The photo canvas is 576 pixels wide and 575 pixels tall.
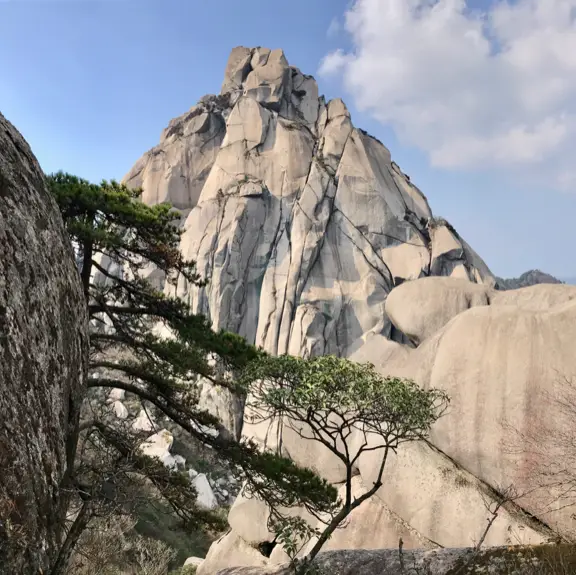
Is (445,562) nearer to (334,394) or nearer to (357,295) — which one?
(334,394)

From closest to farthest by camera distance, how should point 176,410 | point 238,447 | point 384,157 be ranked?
1. point 238,447
2. point 176,410
3. point 384,157

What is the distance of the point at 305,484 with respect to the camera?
7562 mm

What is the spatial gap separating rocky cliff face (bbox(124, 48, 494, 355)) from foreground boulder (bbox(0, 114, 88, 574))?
28171mm

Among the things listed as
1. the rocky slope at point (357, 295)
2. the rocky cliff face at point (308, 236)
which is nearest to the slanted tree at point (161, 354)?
the rocky slope at point (357, 295)

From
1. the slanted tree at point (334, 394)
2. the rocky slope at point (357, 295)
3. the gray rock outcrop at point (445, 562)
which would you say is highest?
the rocky slope at point (357, 295)

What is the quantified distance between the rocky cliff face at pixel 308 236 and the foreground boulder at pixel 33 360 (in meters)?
28.2

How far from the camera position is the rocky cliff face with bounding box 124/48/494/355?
115 feet

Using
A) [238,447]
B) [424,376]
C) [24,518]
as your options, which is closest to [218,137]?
[424,376]

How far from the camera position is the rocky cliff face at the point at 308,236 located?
34906 mm

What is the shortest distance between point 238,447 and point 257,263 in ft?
98.2

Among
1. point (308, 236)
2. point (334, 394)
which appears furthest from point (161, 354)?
point (308, 236)

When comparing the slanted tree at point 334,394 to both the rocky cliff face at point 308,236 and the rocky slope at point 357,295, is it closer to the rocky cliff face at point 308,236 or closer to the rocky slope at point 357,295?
the rocky slope at point 357,295

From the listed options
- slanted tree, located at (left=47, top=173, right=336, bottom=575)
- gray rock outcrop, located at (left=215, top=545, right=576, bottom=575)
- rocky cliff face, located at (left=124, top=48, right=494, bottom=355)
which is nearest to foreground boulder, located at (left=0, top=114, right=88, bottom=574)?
slanted tree, located at (left=47, top=173, right=336, bottom=575)

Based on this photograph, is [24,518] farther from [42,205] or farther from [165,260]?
[165,260]
